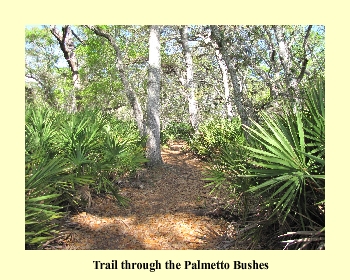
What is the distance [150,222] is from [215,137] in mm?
5611

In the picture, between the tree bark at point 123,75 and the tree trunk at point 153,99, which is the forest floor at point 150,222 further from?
the tree bark at point 123,75

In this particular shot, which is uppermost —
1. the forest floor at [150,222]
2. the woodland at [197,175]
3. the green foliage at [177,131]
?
the green foliage at [177,131]

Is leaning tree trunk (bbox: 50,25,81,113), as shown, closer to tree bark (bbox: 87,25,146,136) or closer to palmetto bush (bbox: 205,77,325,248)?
tree bark (bbox: 87,25,146,136)

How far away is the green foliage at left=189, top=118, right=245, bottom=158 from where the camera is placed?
30.6 feet

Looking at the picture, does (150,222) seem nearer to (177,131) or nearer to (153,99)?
(153,99)

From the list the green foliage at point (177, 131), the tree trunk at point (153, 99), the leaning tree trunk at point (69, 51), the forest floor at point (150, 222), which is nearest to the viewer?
the forest floor at point (150, 222)

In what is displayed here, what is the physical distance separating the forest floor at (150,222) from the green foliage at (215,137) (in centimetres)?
237

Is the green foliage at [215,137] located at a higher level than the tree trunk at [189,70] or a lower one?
lower

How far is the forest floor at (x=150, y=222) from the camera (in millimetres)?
4293

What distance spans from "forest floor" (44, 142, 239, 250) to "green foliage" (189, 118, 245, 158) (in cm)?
237

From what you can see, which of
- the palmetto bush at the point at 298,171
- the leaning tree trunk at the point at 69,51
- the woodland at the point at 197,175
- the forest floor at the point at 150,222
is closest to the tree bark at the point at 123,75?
the woodland at the point at 197,175

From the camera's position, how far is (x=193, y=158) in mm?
11430

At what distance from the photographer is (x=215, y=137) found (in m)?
10.3

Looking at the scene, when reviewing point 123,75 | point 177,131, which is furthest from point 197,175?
point 177,131
